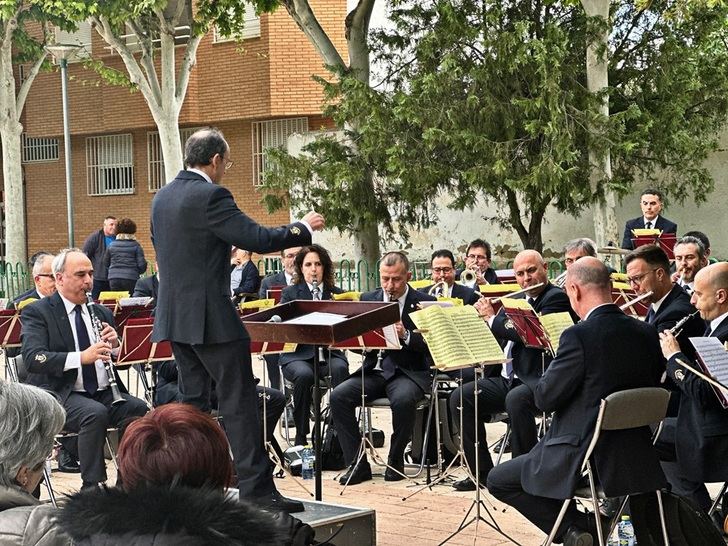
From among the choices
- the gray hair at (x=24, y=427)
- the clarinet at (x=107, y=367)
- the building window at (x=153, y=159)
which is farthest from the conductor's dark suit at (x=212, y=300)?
the building window at (x=153, y=159)

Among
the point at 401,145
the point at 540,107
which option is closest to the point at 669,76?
the point at 540,107

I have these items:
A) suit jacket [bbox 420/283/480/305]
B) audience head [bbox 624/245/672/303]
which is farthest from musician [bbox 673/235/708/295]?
suit jacket [bbox 420/283/480/305]

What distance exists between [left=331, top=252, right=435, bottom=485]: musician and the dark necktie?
177 cm

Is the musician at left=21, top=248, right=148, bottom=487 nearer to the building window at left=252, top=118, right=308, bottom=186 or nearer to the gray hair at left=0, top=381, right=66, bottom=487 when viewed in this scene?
the gray hair at left=0, top=381, right=66, bottom=487

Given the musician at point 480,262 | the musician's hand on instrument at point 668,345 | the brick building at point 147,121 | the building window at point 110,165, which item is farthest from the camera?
the building window at point 110,165

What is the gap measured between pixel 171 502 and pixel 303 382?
6.57 meters

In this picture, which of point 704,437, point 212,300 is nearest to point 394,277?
point 212,300

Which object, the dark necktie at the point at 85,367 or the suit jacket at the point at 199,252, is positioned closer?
the suit jacket at the point at 199,252

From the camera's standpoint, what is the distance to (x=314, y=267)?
1015cm

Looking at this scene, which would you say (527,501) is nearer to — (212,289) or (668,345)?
(668,345)

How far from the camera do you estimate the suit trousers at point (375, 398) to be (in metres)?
8.79

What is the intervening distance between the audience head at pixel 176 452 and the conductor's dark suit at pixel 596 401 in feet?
9.47

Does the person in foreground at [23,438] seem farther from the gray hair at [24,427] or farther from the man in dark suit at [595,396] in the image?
the man in dark suit at [595,396]

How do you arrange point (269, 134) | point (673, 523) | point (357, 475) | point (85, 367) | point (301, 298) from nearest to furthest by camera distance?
1. point (673, 523)
2. point (85, 367)
3. point (357, 475)
4. point (301, 298)
5. point (269, 134)
